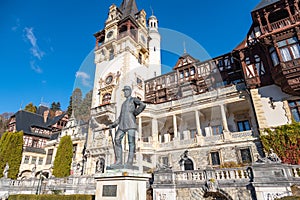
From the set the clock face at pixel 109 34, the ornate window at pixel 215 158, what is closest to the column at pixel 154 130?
the ornate window at pixel 215 158

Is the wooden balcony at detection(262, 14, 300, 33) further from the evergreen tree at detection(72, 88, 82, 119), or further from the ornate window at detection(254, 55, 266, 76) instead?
the evergreen tree at detection(72, 88, 82, 119)

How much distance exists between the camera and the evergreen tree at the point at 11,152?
27109 millimetres

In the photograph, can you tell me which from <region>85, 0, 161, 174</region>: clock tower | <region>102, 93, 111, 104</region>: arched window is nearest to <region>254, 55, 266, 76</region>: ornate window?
A: <region>85, 0, 161, 174</region>: clock tower

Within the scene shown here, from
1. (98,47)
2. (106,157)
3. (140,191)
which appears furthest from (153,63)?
(140,191)

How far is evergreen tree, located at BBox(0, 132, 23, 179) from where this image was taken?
27.1 metres

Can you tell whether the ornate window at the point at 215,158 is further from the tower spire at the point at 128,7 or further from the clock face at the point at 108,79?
the tower spire at the point at 128,7

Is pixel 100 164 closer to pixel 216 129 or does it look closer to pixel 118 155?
pixel 216 129

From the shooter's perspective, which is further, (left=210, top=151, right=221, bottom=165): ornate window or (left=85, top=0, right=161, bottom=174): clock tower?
(left=85, top=0, right=161, bottom=174): clock tower

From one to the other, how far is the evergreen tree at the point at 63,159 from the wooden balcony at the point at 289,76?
28075 millimetres

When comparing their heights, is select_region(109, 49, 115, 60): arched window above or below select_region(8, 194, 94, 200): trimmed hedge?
above

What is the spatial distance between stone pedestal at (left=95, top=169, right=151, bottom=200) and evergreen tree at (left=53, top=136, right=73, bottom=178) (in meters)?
24.4

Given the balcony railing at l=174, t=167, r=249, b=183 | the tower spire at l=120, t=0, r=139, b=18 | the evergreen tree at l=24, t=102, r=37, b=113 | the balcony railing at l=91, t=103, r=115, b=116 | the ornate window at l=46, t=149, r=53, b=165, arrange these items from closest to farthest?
the balcony railing at l=174, t=167, r=249, b=183 < the balcony railing at l=91, t=103, r=115, b=116 < the ornate window at l=46, t=149, r=53, b=165 < the tower spire at l=120, t=0, r=139, b=18 < the evergreen tree at l=24, t=102, r=37, b=113

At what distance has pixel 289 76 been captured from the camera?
548 inches

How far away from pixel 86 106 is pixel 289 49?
26047mm
